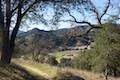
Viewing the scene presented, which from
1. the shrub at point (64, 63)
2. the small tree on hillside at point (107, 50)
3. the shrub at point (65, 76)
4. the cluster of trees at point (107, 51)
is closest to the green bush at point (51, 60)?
the shrub at point (64, 63)

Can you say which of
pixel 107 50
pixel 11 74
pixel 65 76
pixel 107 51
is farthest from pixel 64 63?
pixel 11 74

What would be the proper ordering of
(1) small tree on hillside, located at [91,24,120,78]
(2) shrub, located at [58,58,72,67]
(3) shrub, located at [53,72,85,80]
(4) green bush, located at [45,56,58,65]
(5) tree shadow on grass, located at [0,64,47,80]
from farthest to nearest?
1. (4) green bush, located at [45,56,58,65]
2. (1) small tree on hillside, located at [91,24,120,78]
3. (2) shrub, located at [58,58,72,67]
4. (3) shrub, located at [53,72,85,80]
5. (5) tree shadow on grass, located at [0,64,47,80]

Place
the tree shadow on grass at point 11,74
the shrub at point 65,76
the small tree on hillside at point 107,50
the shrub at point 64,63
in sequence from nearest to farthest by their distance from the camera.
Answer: the tree shadow on grass at point 11,74 → the shrub at point 65,76 → the shrub at point 64,63 → the small tree on hillside at point 107,50

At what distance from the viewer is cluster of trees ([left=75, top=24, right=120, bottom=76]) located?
4028cm

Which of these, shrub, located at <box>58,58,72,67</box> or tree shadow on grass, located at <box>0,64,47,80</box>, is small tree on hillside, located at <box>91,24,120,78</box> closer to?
shrub, located at <box>58,58,72,67</box>

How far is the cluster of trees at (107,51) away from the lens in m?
40.3

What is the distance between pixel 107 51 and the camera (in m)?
40.1

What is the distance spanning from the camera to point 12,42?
70.9 feet

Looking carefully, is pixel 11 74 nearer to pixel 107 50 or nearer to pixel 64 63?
pixel 107 50

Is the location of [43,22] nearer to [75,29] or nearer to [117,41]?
[117,41]

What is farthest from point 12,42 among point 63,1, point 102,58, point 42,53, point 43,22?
point 42,53

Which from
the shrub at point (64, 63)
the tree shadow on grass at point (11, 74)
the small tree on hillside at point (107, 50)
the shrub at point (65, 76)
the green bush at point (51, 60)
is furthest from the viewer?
the green bush at point (51, 60)

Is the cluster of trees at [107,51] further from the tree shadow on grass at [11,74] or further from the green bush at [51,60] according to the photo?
the tree shadow on grass at [11,74]

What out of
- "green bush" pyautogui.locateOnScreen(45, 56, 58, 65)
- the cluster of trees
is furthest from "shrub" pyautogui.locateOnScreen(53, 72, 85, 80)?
"green bush" pyautogui.locateOnScreen(45, 56, 58, 65)
